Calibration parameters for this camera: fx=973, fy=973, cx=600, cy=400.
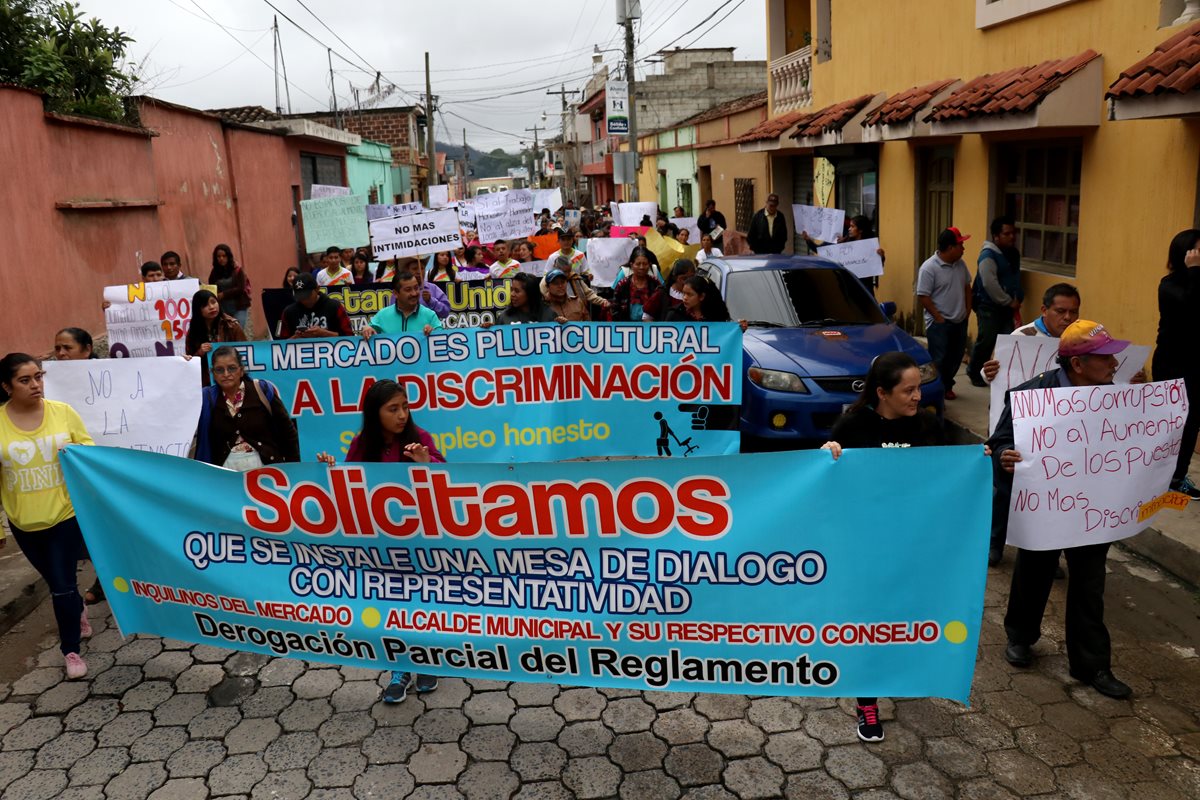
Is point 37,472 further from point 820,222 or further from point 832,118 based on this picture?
point 832,118

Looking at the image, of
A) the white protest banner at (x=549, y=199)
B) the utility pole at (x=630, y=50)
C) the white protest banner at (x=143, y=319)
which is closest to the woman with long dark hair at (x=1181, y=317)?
the white protest banner at (x=143, y=319)

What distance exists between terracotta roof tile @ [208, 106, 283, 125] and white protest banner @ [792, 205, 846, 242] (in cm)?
1810

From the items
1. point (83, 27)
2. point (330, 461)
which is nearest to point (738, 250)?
point (83, 27)

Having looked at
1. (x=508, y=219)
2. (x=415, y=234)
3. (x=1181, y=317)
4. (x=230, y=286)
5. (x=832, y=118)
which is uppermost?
(x=832, y=118)

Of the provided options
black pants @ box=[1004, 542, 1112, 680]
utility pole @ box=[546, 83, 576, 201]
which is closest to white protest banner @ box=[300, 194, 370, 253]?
black pants @ box=[1004, 542, 1112, 680]

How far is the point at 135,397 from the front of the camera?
560 centimetres

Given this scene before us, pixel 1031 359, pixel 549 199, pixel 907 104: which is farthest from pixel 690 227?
pixel 1031 359

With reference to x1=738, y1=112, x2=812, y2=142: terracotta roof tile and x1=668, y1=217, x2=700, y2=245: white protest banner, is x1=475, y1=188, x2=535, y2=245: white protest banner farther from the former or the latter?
x1=738, y1=112, x2=812, y2=142: terracotta roof tile

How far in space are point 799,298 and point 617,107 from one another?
22115mm

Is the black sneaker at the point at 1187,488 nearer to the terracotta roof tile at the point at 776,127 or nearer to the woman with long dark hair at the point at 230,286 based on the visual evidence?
the woman with long dark hair at the point at 230,286

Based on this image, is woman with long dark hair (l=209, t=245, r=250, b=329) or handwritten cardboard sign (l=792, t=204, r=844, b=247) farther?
handwritten cardboard sign (l=792, t=204, r=844, b=247)

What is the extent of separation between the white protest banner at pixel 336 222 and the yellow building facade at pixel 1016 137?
6.81 metres

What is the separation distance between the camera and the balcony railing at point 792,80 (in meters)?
17.4

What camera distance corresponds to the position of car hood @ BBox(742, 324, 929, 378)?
7652mm
